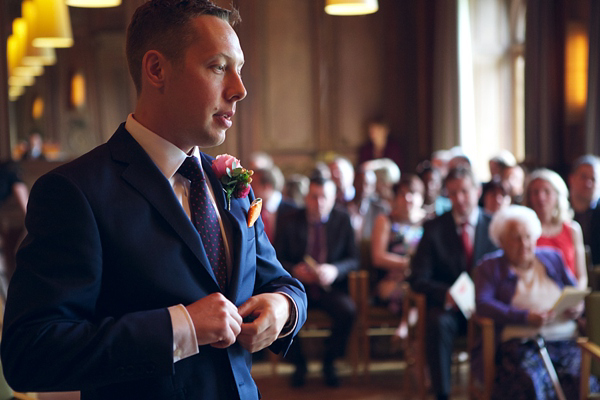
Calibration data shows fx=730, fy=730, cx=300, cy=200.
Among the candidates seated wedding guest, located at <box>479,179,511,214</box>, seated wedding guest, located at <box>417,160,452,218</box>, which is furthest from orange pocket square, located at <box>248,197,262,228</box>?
seated wedding guest, located at <box>417,160,452,218</box>

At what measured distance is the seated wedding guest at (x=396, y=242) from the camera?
533 cm

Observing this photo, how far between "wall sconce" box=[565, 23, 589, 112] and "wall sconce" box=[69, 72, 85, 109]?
22.0 feet

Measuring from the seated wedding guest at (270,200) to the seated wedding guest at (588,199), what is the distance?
216 cm

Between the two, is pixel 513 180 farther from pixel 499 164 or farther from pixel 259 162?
pixel 259 162

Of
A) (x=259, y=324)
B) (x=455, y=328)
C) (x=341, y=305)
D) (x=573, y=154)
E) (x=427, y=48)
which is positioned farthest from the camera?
(x=427, y=48)

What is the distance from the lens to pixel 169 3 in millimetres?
1334

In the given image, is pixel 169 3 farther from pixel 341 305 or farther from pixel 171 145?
pixel 341 305

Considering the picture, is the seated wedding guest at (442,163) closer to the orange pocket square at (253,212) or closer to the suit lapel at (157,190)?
the orange pocket square at (253,212)

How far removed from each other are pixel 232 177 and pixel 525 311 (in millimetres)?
2741

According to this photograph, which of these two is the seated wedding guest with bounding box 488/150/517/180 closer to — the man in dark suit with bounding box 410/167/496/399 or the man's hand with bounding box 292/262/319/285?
the man in dark suit with bounding box 410/167/496/399

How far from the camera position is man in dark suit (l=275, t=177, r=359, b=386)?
5.27m

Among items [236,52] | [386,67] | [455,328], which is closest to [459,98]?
[386,67]

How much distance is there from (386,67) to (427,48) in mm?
952

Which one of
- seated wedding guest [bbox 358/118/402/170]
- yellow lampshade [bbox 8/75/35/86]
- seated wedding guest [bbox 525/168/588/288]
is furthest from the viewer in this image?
seated wedding guest [bbox 358/118/402/170]
